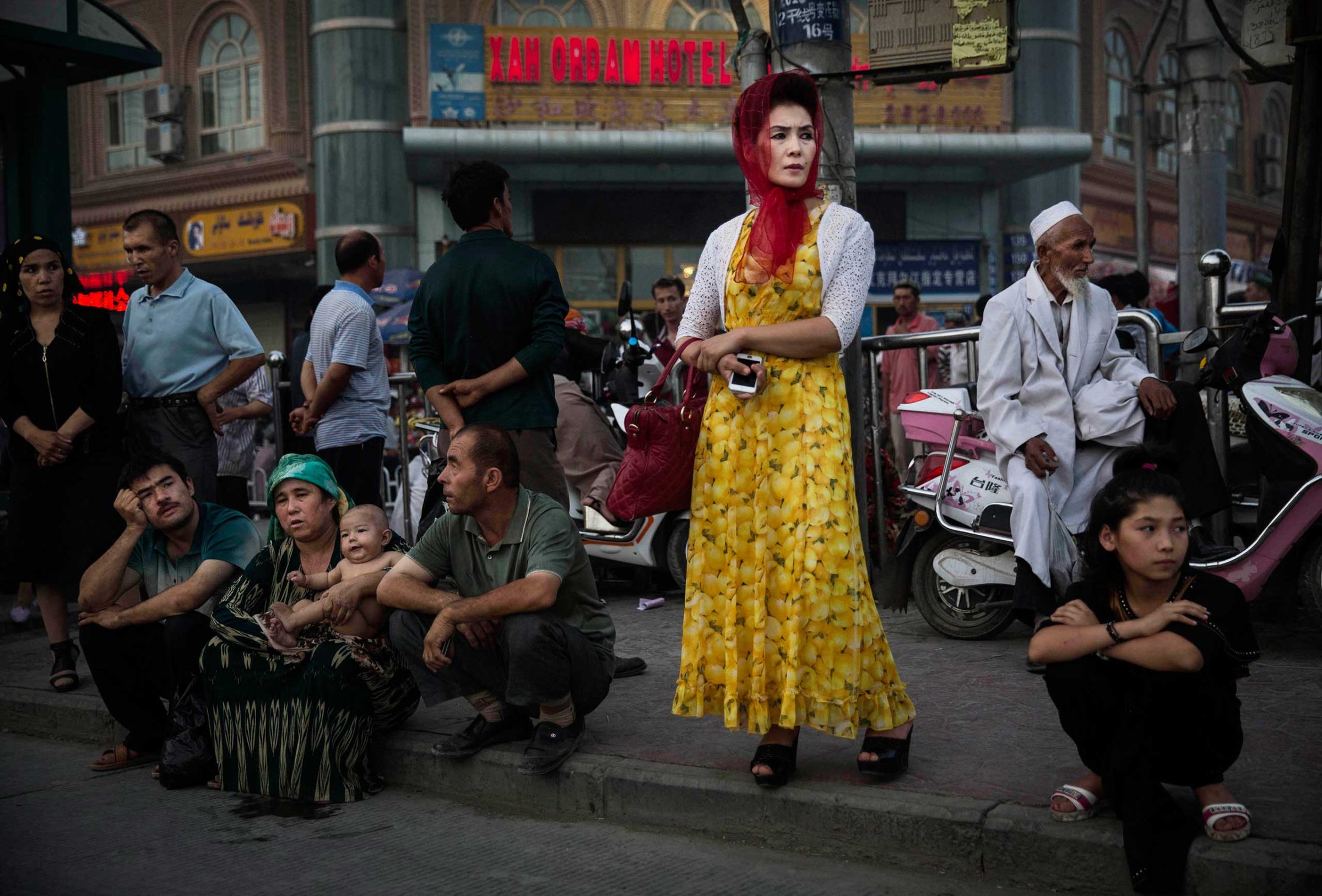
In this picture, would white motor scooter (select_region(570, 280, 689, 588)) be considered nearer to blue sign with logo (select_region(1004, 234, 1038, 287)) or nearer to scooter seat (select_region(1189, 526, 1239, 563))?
scooter seat (select_region(1189, 526, 1239, 563))

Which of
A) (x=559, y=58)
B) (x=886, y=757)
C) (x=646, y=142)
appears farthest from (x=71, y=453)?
(x=559, y=58)

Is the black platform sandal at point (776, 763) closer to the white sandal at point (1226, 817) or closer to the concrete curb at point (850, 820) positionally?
the concrete curb at point (850, 820)

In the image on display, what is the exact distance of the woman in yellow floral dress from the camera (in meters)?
3.61

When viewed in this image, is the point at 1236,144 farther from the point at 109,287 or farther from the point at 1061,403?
the point at 1061,403

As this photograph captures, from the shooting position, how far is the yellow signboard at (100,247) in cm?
2420

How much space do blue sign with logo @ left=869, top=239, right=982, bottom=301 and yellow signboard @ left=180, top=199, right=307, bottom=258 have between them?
9844mm

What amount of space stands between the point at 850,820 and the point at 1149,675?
0.91 metres

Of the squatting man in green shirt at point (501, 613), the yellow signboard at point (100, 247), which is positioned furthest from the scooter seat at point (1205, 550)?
the yellow signboard at point (100, 247)

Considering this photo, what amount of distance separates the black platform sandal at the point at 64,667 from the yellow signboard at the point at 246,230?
55.2 feet

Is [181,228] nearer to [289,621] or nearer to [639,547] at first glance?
[639,547]

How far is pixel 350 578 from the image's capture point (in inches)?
179

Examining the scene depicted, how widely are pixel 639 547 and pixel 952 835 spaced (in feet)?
14.3

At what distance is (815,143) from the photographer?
12.2 feet

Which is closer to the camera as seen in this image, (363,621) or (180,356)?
(363,621)
